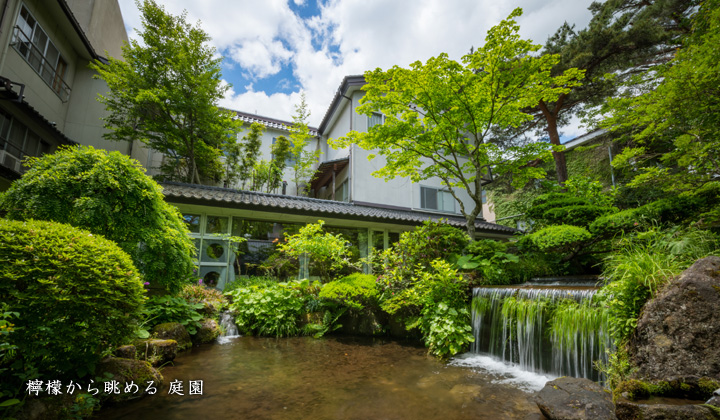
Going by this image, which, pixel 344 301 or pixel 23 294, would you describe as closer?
pixel 23 294

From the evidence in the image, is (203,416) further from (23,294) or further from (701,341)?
(701,341)

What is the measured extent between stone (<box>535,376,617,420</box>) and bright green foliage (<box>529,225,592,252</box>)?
414cm

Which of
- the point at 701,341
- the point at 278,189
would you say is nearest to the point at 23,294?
the point at 701,341

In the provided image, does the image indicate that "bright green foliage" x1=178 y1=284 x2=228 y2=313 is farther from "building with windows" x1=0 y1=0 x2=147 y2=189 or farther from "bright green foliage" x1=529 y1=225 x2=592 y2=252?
"bright green foliage" x1=529 y1=225 x2=592 y2=252

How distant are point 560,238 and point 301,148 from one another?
43.9ft

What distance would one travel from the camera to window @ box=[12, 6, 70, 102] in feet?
28.9

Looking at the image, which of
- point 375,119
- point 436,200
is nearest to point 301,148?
point 375,119

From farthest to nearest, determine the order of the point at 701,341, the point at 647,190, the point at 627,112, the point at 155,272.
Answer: the point at 647,190
the point at 627,112
the point at 155,272
the point at 701,341

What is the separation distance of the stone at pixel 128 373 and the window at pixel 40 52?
10.5m

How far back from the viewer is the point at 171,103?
11430 millimetres

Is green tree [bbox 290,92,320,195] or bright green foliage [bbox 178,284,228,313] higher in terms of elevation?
green tree [bbox 290,92,320,195]

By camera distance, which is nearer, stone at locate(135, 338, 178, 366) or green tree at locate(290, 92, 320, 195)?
stone at locate(135, 338, 178, 366)

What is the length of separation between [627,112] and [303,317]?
28.6 feet

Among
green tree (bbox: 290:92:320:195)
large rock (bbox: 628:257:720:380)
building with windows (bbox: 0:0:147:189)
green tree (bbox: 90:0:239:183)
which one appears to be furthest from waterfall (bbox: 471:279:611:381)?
green tree (bbox: 290:92:320:195)
